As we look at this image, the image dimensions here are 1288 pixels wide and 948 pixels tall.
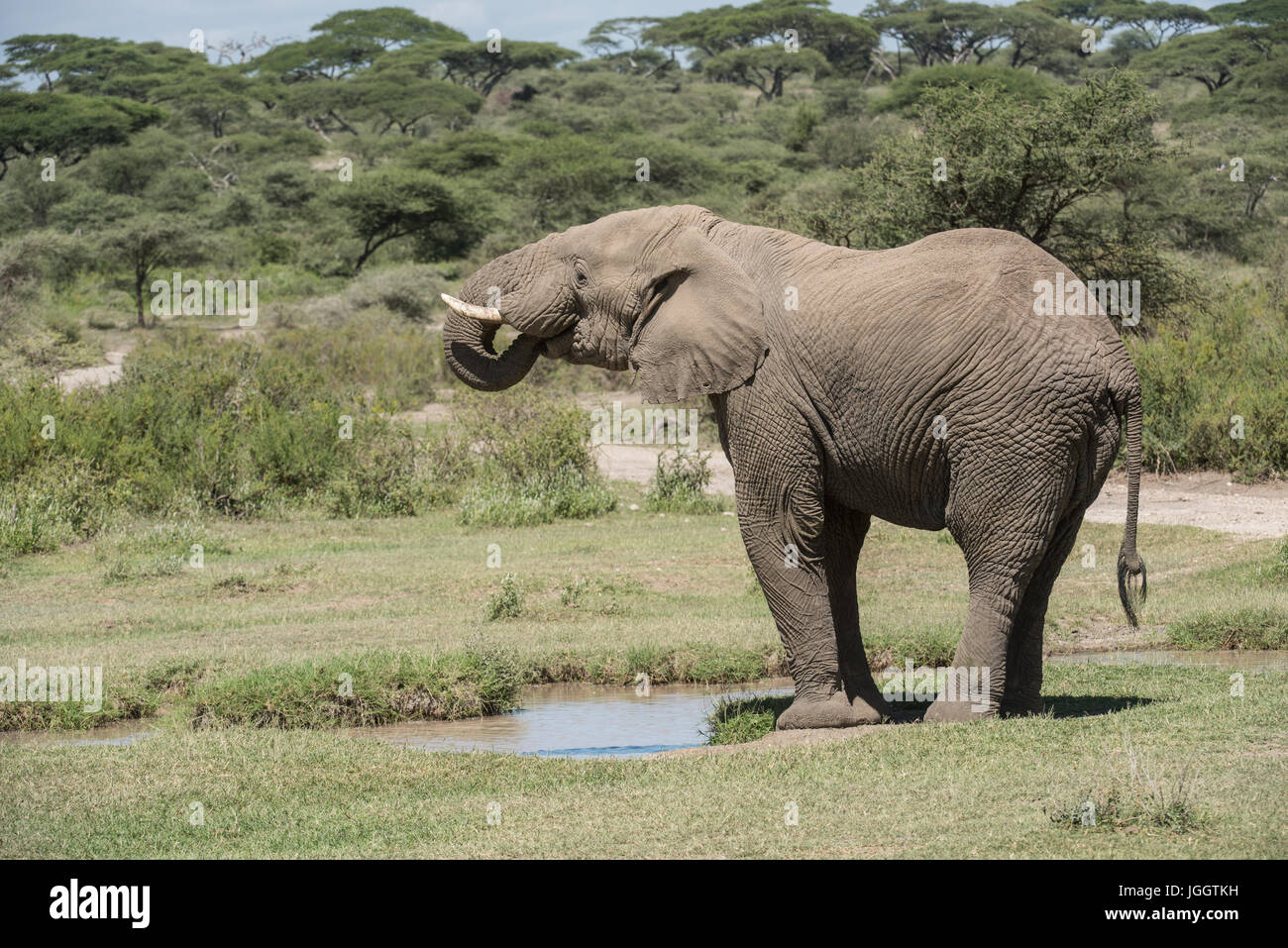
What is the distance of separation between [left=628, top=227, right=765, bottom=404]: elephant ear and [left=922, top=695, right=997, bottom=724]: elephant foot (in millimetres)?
2043

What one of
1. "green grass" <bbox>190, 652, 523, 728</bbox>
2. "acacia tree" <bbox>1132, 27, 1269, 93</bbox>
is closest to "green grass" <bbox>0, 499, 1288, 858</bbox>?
"green grass" <bbox>190, 652, 523, 728</bbox>

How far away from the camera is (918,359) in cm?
746

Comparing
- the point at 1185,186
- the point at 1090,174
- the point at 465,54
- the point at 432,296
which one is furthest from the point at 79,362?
the point at 465,54

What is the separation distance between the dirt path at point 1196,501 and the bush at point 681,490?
0.81 m

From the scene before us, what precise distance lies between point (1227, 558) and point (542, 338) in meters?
8.18

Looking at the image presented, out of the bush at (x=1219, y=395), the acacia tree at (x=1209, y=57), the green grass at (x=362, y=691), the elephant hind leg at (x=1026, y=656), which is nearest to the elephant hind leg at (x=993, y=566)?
the elephant hind leg at (x=1026, y=656)

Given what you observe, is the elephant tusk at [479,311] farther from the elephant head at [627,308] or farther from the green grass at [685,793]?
the green grass at [685,793]

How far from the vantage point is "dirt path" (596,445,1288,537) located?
54.5 ft

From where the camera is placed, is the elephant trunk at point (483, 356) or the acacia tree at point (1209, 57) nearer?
the elephant trunk at point (483, 356)

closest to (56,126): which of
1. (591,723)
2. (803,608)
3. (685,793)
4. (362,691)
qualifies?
(362,691)

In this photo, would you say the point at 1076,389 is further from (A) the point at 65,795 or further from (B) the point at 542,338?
(A) the point at 65,795

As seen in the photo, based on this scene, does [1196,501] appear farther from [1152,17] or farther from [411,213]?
[1152,17]

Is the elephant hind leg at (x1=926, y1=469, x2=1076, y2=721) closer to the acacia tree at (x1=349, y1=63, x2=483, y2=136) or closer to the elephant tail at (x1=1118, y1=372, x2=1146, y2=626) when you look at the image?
the elephant tail at (x1=1118, y1=372, x2=1146, y2=626)

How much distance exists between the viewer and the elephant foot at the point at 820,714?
26.7 ft
